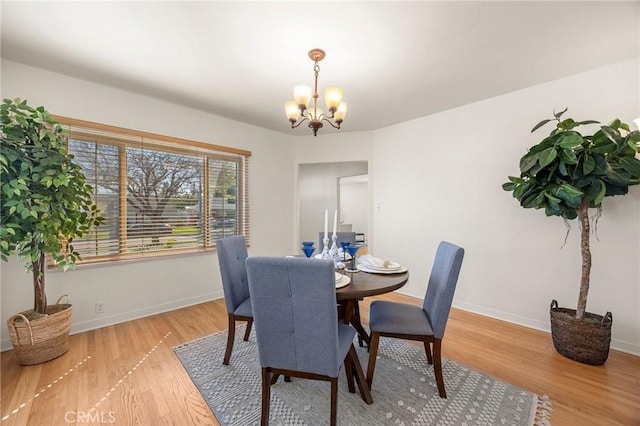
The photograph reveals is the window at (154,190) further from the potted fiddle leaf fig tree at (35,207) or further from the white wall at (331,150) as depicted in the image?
the white wall at (331,150)

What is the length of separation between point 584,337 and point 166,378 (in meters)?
3.20

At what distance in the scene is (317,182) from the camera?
18.5ft

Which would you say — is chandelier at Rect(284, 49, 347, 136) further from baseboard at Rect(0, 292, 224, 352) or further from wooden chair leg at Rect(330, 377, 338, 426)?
baseboard at Rect(0, 292, 224, 352)

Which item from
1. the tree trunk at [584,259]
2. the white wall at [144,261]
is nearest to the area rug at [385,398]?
A: the tree trunk at [584,259]

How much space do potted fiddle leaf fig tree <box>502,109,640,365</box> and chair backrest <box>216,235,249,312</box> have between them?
8.11 ft

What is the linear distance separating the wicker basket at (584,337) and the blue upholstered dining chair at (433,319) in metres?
1.31

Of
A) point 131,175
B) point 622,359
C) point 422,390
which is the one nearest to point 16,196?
point 131,175

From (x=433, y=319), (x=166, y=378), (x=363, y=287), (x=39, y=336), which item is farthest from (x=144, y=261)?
(x=433, y=319)

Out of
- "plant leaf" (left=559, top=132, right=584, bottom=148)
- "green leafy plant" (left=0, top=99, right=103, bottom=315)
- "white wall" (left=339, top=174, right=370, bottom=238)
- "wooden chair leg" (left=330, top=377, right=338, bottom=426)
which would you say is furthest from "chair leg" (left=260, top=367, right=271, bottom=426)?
"white wall" (left=339, top=174, right=370, bottom=238)

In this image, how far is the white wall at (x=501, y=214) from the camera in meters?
2.30

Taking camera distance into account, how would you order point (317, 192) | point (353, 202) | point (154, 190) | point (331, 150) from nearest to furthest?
point (154, 190), point (331, 150), point (317, 192), point (353, 202)

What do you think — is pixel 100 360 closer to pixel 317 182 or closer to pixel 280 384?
pixel 280 384

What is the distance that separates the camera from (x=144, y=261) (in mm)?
2975

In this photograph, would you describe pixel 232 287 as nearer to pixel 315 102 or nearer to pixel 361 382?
pixel 361 382
